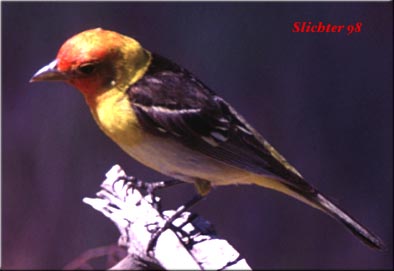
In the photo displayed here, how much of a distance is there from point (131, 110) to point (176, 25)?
1549 millimetres

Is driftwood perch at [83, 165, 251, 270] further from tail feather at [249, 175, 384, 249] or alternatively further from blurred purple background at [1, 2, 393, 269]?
blurred purple background at [1, 2, 393, 269]

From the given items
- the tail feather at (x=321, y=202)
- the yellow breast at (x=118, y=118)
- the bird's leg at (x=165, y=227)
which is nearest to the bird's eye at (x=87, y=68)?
the yellow breast at (x=118, y=118)

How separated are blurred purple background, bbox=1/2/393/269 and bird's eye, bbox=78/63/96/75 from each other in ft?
4.96

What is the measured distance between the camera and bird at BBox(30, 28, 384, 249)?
333 cm

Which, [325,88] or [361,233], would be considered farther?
[325,88]

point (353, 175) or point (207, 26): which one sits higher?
point (207, 26)

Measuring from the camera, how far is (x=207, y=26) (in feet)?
16.2

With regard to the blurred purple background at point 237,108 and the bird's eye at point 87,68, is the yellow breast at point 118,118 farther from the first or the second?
the blurred purple background at point 237,108

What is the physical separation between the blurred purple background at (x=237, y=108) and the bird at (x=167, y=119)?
126 centimetres

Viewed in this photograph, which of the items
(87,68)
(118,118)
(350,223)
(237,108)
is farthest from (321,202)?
(237,108)

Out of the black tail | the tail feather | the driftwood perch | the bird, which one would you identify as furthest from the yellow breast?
the black tail

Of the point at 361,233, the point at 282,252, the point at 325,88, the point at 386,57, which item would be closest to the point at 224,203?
the point at 282,252

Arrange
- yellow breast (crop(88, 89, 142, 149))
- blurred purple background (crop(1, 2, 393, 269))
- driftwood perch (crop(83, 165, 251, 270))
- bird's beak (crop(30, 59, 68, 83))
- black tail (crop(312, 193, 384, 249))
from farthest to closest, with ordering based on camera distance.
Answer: blurred purple background (crop(1, 2, 393, 269)), black tail (crop(312, 193, 384, 249)), yellow breast (crop(88, 89, 142, 149)), bird's beak (crop(30, 59, 68, 83)), driftwood perch (crop(83, 165, 251, 270))

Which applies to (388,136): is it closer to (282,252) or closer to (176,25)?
(282,252)
